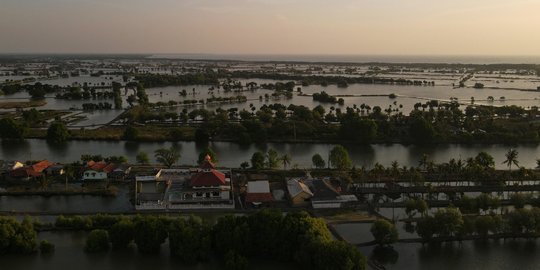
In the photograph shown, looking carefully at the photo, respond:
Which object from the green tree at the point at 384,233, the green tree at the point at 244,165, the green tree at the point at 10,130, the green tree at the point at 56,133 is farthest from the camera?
the green tree at the point at 10,130

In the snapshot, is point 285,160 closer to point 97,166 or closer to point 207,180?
point 207,180

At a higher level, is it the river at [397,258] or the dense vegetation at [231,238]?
the dense vegetation at [231,238]

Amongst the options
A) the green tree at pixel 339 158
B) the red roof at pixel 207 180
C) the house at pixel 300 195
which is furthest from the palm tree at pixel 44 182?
the green tree at pixel 339 158

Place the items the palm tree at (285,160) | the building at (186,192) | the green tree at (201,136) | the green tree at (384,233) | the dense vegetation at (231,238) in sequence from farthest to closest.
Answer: the green tree at (201,136) < the palm tree at (285,160) < the building at (186,192) < the green tree at (384,233) < the dense vegetation at (231,238)

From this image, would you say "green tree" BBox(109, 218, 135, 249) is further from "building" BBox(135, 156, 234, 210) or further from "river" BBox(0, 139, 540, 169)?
"river" BBox(0, 139, 540, 169)

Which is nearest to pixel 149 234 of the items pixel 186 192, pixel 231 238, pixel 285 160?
pixel 231 238

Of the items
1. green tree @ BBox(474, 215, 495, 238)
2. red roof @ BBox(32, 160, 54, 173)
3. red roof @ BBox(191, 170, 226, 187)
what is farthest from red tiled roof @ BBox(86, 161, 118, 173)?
green tree @ BBox(474, 215, 495, 238)

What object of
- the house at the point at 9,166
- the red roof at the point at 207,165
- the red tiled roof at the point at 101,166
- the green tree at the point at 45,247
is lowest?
the green tree at the point at 45,247

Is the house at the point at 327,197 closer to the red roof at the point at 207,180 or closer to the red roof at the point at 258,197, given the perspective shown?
the red roof at the point at 258,197
